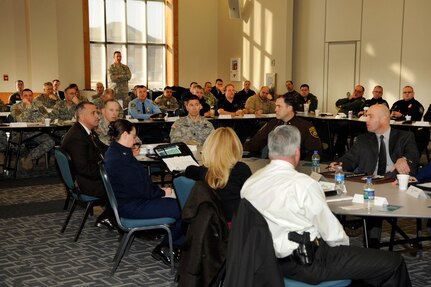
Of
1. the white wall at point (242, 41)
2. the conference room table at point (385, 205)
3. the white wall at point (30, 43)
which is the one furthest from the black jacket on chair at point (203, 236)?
the white wall at point (30, 43)

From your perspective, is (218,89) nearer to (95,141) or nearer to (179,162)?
(95,141)

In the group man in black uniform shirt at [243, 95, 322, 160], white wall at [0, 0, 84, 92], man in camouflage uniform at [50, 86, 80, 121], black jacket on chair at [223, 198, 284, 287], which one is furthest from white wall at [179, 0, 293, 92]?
black jacket on chair at [223, 198, 284, 287]

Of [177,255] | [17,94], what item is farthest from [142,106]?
[177,255]

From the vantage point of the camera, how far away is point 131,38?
1748 cm

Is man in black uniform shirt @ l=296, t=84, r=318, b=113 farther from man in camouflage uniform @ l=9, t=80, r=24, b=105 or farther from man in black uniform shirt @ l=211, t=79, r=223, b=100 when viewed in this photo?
man in camouflage uniform @ l=9, t=80, r=24, b=105

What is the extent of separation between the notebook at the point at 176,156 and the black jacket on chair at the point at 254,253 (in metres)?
2.22

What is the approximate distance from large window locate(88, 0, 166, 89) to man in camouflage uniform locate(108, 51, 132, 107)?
117 cm

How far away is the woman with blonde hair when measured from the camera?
3.66 m

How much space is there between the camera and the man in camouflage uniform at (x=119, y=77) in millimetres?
15242

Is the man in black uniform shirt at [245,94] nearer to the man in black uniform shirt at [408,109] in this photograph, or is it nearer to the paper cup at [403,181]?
the man in black uniform shirt at [408,109]

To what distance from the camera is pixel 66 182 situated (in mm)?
5383

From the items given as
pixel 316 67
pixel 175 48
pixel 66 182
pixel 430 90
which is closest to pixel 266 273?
pixel 66 182

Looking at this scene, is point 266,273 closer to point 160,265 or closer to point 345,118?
point 160,265

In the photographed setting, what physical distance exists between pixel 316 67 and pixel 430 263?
35.1 ft
